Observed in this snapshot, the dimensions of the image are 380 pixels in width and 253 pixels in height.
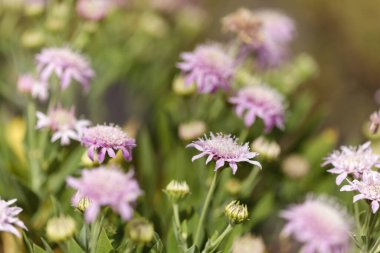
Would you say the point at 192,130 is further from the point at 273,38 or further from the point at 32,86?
the point at 273,38

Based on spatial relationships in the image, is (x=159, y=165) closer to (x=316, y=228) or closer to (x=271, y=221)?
(x=271, y=221)

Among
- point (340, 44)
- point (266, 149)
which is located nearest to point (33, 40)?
point (266, 149)

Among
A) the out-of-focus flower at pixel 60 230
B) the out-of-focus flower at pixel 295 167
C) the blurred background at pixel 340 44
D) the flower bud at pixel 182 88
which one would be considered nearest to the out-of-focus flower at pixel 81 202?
the out-of-focus flower at pixel 60 230

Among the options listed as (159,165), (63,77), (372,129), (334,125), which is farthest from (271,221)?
(334,125)

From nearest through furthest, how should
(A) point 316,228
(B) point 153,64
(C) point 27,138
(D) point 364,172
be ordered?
(D) point 364,172 < (A) point 316,228 < (C) point 27,138 < (B) point 153,64

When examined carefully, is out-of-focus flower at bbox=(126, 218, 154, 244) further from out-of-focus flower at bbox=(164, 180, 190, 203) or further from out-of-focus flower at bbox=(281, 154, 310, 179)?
out-of-focus flower at bbox=(281, 154, 310, 179)

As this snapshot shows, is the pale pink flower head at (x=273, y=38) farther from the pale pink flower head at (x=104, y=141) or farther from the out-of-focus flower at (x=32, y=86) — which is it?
the pale pink flower head at (x=104, y=141)

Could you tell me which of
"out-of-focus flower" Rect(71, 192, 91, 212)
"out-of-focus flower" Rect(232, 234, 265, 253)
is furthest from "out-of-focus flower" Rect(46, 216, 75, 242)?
"out-of-focus flower" Rect(232, 234, 265, 253)
